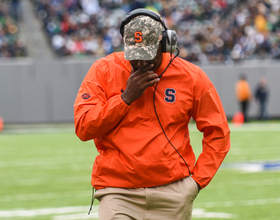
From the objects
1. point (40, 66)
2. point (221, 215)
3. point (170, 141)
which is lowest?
point (40, 66)

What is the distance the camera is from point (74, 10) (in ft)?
85.1

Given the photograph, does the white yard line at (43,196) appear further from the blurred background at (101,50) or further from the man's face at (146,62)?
the blurred background at (101,50)

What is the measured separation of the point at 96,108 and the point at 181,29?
2325cm

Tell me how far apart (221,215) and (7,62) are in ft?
62.3

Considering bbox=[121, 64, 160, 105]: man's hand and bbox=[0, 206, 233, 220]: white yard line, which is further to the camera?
bbox=[0, 206, 233, 220]: white yard line

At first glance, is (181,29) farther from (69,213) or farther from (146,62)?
(146,62)

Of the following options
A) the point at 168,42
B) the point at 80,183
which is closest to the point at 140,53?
the point at 168,42

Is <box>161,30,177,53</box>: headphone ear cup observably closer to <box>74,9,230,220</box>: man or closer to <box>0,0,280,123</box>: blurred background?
<box>74,9,230,220</box>: man

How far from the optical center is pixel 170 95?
127 inches

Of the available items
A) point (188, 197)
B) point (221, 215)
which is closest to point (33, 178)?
point (221, 215)

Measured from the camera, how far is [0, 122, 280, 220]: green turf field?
6926 millimetres

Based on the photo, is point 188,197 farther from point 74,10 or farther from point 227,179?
point 74,10

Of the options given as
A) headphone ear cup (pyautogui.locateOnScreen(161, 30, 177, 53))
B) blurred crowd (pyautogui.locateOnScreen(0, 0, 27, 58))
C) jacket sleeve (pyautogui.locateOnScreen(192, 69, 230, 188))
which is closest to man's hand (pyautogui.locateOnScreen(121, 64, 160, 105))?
headphone ear cup (pyautogui.locateOnScreen(161, 30, 177, 53))

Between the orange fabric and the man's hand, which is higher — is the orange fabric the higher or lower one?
the lower one
